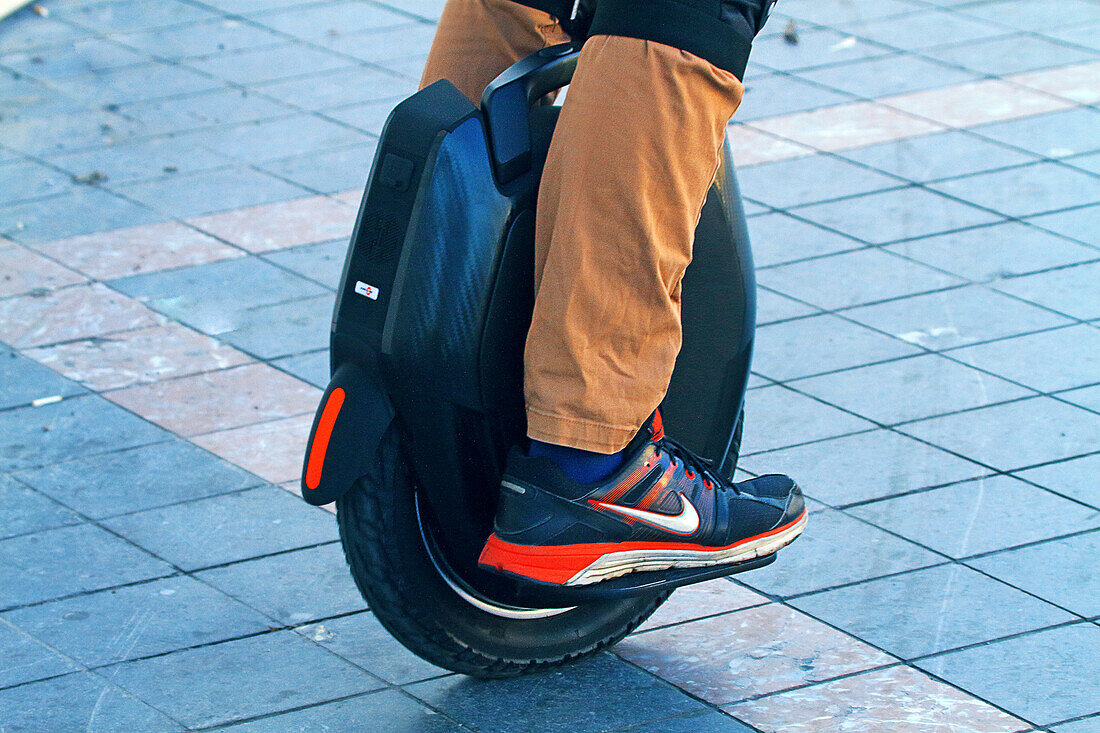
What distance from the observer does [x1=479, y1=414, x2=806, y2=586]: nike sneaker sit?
7.39ft

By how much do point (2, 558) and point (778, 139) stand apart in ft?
10.4

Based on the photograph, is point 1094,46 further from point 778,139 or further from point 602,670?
point 602,670

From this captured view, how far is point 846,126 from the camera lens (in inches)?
209

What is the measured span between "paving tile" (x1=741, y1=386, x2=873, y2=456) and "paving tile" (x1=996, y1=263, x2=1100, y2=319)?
2.86 feet

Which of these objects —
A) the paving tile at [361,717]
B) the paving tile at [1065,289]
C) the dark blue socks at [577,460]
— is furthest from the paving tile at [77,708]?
the paving tile at [1065,289]

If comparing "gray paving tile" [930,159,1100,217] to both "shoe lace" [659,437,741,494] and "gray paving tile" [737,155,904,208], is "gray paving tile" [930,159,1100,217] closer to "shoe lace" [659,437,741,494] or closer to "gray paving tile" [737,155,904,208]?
"gray paving tile" [737,155,904,208]

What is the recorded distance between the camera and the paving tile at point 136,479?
3.21 metres

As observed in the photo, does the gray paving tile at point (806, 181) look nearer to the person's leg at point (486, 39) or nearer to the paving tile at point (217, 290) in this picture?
the paving tile at point (217, 290)

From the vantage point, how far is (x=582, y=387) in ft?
7.07

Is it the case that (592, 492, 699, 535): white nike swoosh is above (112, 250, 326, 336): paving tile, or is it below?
above

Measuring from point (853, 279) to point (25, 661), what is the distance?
2498 millimetres

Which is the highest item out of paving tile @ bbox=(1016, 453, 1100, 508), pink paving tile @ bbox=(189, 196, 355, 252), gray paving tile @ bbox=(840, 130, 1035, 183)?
gray paving tile @ bbox=(840, 130, 1035, 183)

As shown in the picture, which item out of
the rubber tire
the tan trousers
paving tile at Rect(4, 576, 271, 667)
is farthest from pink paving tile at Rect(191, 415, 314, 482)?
the tan trousers

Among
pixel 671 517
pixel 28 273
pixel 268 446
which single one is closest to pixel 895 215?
pixel 268 446
